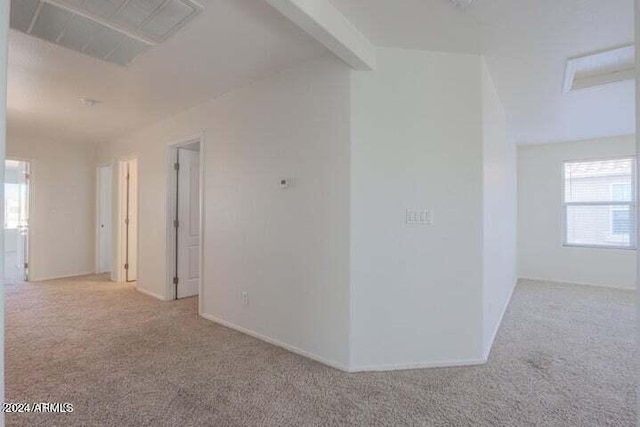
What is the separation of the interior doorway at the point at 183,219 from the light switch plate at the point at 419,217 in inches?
116

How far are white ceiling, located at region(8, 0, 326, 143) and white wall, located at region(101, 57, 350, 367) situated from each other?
235mm

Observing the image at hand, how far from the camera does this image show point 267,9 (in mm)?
2051

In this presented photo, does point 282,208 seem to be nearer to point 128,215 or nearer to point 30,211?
point 128,215

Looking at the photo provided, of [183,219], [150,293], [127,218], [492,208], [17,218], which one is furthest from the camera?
[17,218]

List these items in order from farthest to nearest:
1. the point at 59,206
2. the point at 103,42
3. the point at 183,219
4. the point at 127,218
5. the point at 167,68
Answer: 1. the point at 59,206
2. the point at 127,218
3. the point at 183,219
4. the point at 167,68
5. the point at 103,42

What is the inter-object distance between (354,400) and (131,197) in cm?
518

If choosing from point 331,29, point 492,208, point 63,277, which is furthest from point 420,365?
point 63,277

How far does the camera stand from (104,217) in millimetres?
6340

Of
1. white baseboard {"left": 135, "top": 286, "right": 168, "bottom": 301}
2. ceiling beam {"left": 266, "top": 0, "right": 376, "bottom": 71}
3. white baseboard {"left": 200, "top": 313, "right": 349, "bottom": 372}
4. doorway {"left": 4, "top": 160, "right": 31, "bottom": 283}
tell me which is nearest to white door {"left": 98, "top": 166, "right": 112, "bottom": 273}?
doorway {"left": 4, "top": 160, "right": 31, "bottom": 283}

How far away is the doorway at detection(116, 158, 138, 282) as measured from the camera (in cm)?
560

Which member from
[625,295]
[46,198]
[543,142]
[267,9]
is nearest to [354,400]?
[267,9]

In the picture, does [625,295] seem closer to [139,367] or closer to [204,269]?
[204,269]

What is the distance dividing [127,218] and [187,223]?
182 cm

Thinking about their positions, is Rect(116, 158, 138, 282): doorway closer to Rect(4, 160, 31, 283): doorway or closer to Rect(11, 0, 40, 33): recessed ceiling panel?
Rect(4, 160, 31, 283): doorway
